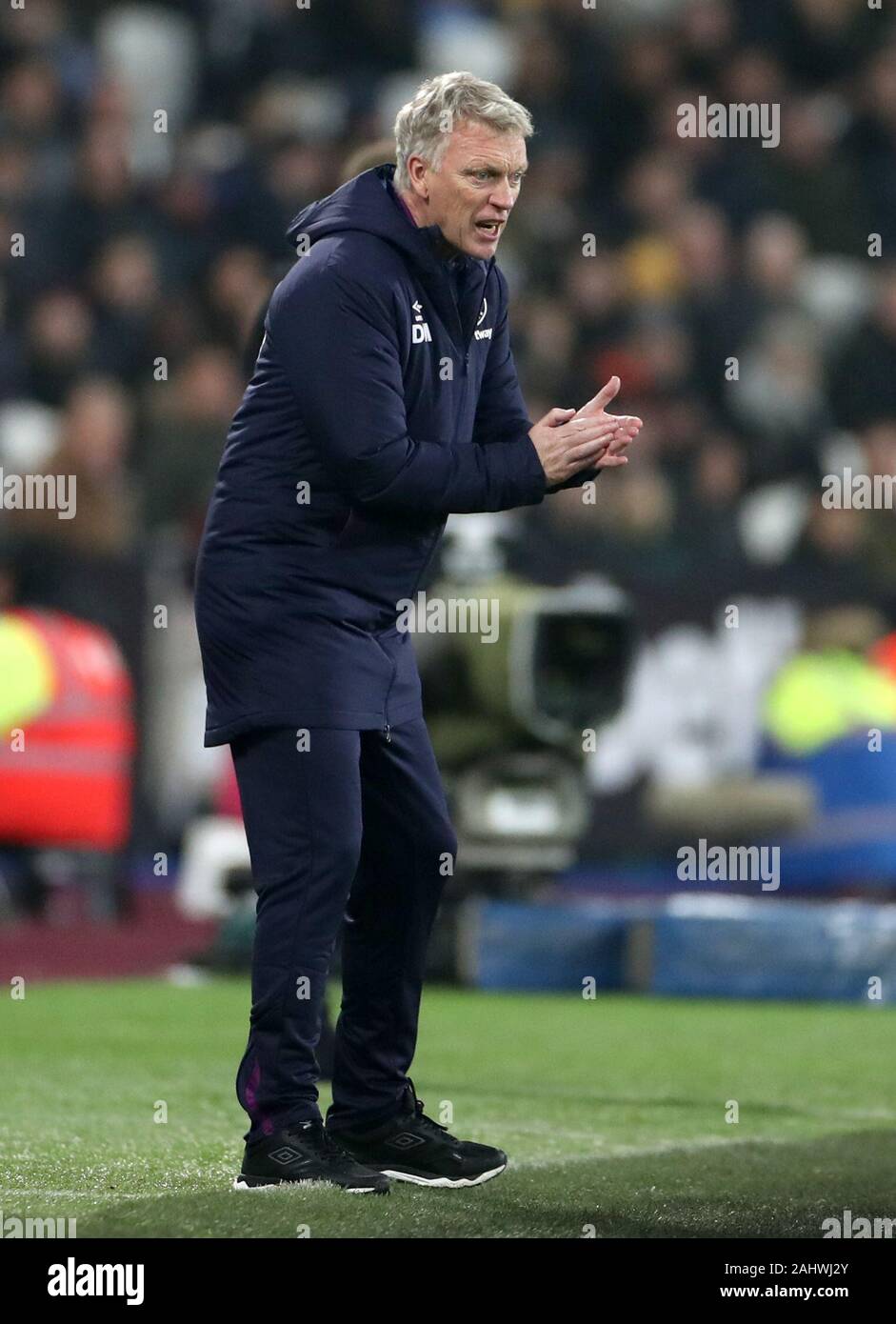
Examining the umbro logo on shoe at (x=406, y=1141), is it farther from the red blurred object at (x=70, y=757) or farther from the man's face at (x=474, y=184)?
the red blurred object at (x=70, y=757)

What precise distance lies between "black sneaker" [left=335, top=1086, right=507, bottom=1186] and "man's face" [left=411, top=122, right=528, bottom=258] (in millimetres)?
1496

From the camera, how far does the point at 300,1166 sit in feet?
13.2

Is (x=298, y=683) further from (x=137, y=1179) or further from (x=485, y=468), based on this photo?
(x=137, y=1179)

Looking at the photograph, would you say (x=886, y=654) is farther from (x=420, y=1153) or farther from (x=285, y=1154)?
(x=285, y=1154)

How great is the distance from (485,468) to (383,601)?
0.32 metres

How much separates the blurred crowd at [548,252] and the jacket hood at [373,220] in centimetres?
616

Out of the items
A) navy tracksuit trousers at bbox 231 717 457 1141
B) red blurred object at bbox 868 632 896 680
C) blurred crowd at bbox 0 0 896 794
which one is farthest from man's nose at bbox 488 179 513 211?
red blurred object at bbox 868 632 896 680

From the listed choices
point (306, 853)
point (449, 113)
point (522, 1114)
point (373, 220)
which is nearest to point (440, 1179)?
point (306, 853)

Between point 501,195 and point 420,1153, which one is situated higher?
point 501,195

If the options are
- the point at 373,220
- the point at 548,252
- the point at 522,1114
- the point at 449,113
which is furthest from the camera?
the point at 548,252

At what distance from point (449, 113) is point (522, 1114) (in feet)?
7.51

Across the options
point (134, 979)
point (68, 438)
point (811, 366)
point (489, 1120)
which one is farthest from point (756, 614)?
point (489, 1120)

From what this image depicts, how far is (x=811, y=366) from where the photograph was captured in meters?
13.2

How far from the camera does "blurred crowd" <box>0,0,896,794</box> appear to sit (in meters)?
11.5
